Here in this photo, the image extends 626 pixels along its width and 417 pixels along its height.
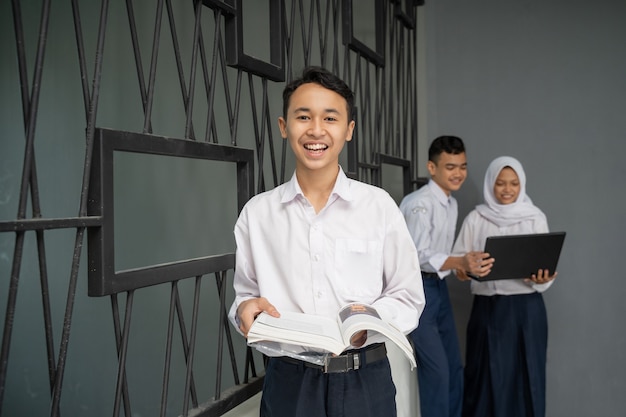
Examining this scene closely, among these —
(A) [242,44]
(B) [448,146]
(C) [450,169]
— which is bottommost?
(C) [450,169]

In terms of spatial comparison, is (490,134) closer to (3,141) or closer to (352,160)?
(352,160)

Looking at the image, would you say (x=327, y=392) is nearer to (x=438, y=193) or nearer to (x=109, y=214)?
(x=109, y=214)

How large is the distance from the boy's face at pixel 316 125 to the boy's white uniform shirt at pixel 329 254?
0.08 m

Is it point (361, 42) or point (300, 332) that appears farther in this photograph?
point (361, 42)

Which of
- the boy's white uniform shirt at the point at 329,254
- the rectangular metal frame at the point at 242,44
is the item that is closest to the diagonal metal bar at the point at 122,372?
the boy's white uniform shirt at the point at 329,254

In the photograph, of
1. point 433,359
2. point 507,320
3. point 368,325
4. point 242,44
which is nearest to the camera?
point 368,325

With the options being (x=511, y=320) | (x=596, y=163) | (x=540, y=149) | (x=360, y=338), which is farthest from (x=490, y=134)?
(x=360, y=338)

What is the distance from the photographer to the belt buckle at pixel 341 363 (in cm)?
111

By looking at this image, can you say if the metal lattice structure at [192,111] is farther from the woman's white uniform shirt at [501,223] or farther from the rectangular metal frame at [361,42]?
the woman's white uniform shirt at [501,223]

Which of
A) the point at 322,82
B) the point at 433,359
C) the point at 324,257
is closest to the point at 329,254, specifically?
the point at 324,257

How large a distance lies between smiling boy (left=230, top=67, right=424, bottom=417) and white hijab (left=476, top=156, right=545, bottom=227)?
146 cm

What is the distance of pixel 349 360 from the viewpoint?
1126 millimetres

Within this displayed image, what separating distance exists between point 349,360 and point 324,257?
21cm

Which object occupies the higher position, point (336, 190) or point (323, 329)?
point (336, 190)
